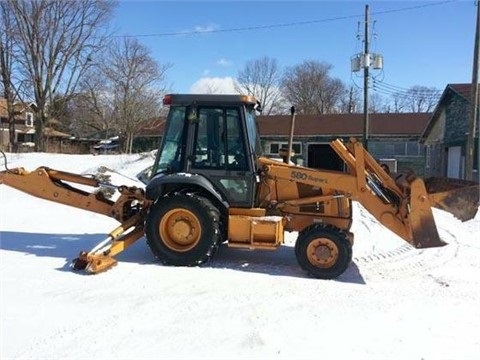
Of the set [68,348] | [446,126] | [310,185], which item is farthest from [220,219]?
[446,126]

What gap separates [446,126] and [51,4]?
31.7 m

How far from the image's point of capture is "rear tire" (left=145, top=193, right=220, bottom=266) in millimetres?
7637

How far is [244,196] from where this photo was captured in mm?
7766

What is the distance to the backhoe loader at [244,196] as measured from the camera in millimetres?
7402

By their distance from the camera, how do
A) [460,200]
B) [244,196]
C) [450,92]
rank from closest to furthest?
[460,200], [244,196], [450,92]

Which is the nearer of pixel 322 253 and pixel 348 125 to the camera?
pixel 322 253

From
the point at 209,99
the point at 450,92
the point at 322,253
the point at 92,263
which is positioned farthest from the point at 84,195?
the point at 450,92

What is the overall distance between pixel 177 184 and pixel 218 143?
0.84 metres

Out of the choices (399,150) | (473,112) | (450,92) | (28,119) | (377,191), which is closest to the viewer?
(377,191)

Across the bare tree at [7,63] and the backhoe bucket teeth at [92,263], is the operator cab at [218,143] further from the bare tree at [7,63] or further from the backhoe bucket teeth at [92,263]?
the bare tree at [7,63]

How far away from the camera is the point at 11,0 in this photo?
135 feet

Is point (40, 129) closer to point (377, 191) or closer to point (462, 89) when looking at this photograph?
point (462, 89)

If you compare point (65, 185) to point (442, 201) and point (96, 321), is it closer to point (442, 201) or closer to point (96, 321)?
point (96, 321)

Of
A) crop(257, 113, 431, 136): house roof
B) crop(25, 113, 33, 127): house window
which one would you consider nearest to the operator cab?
crop(257, 113, 431, 136): house roof
